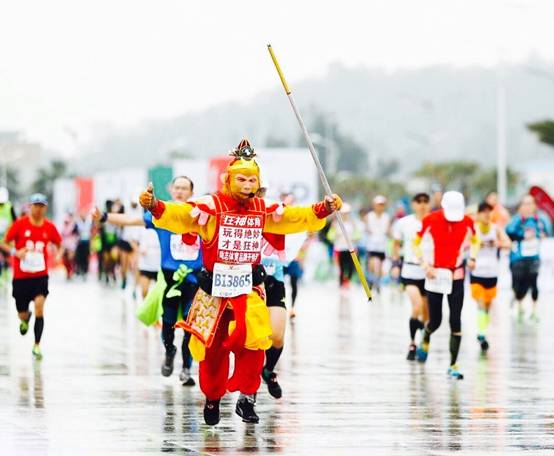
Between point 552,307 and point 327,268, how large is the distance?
14.3 m

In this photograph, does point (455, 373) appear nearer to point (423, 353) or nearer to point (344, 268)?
point (423, 353)

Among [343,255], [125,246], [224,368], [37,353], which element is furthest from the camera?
[343,255]

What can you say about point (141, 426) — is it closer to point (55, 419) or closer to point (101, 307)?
point (55, 419)

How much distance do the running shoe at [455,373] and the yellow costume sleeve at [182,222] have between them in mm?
4559

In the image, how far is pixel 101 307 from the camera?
1063 inches

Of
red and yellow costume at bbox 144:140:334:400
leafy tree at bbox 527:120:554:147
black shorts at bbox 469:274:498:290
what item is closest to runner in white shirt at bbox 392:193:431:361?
black shorts at bbox 469:274:498:290

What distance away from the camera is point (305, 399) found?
1262 centimetres

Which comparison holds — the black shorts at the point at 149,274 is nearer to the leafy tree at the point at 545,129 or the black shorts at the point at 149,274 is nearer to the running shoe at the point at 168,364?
the running shoe at the point at 168,364

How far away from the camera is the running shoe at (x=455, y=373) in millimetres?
14453

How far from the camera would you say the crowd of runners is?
10.7 metres

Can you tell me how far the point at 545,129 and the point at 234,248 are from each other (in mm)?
31570

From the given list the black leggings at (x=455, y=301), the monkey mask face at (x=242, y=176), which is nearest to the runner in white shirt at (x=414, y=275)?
the black leggings at (x=455, y=301)

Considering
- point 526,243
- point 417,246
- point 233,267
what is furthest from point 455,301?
point 526,243

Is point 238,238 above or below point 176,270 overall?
above
